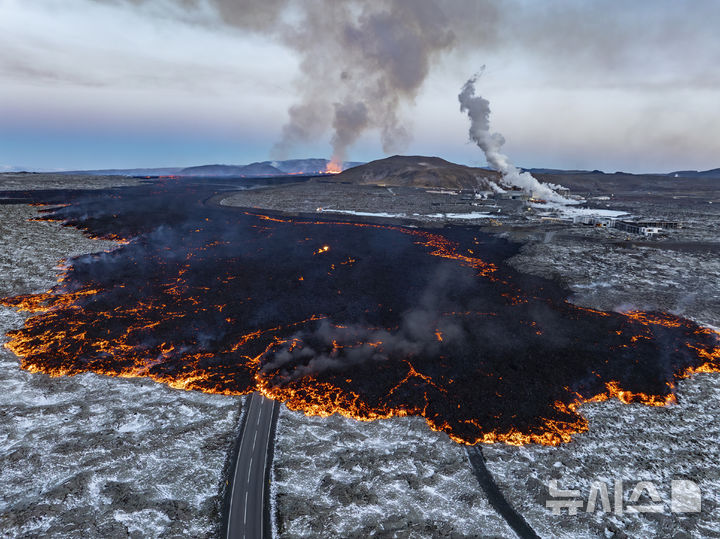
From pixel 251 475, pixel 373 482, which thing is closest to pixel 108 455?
pixel 251 475

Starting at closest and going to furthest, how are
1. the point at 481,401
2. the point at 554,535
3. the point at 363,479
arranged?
the point at 554,535 < the point at 363,479 < the point at 481,401

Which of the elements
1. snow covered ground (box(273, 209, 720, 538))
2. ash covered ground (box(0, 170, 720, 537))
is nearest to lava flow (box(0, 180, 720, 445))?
snow covered ground (box(273, 209, 720, 538))

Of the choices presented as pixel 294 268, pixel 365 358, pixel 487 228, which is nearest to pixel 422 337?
pixel 365 358

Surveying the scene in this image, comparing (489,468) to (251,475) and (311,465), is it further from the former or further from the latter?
(251,475)

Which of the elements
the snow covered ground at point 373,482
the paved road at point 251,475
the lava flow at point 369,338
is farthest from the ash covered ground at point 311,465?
the lava flow at point 369,338

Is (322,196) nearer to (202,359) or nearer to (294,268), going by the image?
(294,268)

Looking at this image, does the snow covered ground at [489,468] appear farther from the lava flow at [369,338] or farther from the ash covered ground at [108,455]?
the ash covered ground at [108,455]
